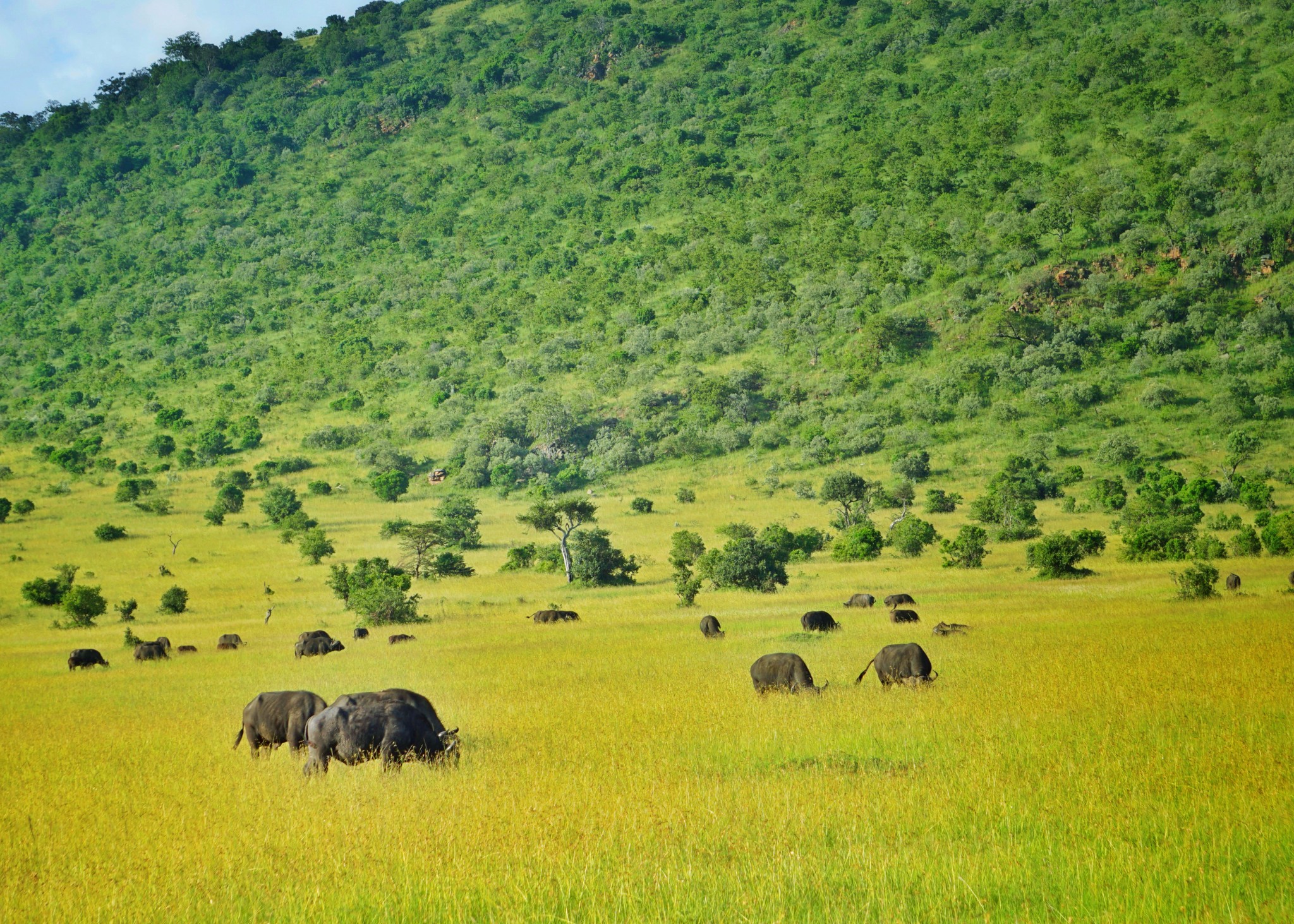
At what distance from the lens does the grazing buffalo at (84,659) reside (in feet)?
98.4

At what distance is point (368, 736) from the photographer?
1232 centimetres

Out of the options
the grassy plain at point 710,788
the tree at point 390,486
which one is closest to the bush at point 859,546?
the grassy plain at point 710,788

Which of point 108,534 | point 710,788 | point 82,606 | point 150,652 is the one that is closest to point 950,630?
point 710,788

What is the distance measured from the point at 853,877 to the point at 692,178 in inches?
7590

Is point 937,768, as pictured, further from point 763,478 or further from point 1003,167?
point 1003,167

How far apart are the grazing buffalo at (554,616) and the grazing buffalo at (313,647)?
7737mm

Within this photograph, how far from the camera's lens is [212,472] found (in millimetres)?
98750

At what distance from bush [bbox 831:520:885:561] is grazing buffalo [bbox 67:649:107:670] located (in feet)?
116

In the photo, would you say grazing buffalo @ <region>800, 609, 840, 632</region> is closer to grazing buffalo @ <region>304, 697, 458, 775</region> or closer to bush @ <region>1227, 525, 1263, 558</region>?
grazing buffalo @ <region>304, 697, 458, 775</region>

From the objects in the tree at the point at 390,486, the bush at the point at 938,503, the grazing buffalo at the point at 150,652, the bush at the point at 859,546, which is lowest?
the grazing buffalo at the point at 150,652

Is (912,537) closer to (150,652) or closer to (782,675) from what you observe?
(782,675)

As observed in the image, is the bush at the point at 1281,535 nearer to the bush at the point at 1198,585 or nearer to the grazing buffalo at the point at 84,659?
the bush at the point at 1198,585

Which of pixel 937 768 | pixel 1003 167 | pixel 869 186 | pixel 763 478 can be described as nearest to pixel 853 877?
pixel 937 768

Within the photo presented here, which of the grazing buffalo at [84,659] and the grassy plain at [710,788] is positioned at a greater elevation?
the grazing buffalo at [84,659]
